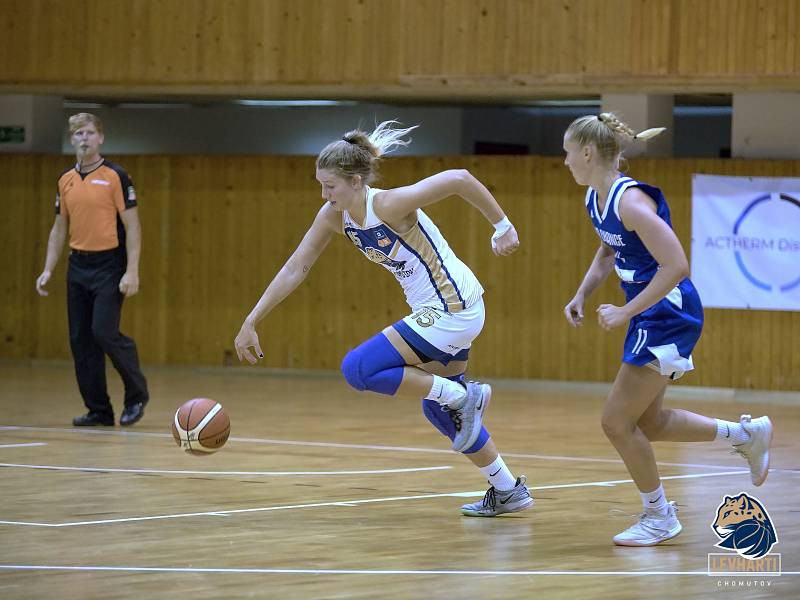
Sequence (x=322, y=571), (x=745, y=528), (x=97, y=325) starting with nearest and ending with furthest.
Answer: (x=322, y=571), (x=745, y=528), (x=97, y=325)

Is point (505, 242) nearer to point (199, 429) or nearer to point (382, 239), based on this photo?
point (382, 239)

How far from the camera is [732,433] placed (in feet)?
18.5

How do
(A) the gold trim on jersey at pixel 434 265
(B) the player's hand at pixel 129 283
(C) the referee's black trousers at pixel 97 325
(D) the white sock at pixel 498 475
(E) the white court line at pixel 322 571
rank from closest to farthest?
(E) the white court line at pixel 322 571, (A) the gold trim on jersey at pixel 434 265, (D) the white sock at pixel 498 475, (B) the player's hand at pixel 129 283, (C) the referee's black trousers at pixel 97 325

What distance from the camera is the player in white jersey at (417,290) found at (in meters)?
5.71

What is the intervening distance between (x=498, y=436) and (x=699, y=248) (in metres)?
4.70

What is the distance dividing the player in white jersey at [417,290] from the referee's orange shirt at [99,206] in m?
3.65

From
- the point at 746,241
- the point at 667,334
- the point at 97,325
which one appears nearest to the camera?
the point at 667,334

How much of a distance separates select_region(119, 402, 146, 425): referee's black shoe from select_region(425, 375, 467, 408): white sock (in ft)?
14.3

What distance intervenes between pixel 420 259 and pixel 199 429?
1.39 metres

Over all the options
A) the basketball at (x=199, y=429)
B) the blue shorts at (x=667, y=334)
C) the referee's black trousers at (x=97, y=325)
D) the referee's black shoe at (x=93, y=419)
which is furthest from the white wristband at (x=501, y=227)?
the referee's black shoe at (x=93, y=419)

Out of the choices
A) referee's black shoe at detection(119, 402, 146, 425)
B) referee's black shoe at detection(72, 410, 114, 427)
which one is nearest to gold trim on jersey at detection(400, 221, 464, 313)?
referee's black shoe at detection(119, 402, 146, 425)

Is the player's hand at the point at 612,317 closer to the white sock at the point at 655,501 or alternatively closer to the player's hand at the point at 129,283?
the white sock at the point at 655,501

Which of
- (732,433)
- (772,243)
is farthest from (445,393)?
(772,243)

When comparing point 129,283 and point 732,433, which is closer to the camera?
point 732,433
